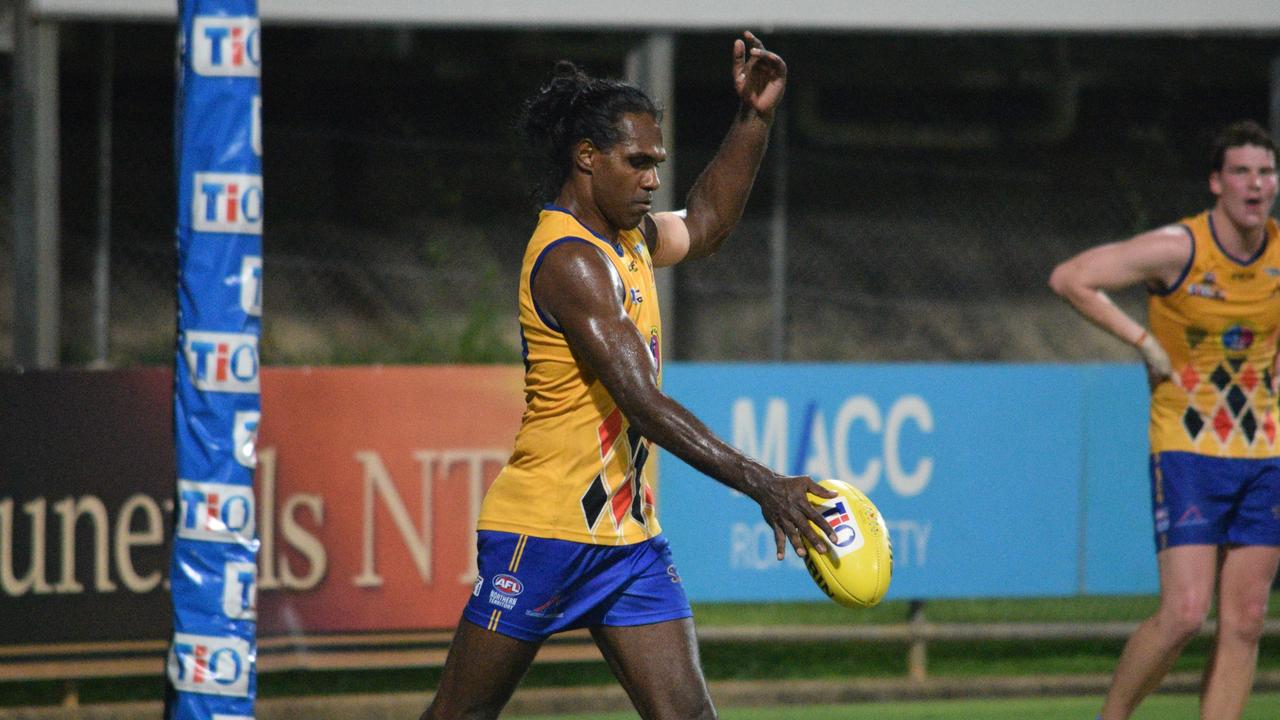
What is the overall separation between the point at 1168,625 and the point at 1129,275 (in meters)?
1.19

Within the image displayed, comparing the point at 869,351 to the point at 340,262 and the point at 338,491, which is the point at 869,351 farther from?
the point at 338,491

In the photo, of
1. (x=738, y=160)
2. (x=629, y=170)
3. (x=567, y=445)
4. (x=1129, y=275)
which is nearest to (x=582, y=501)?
(x=567, y=445)

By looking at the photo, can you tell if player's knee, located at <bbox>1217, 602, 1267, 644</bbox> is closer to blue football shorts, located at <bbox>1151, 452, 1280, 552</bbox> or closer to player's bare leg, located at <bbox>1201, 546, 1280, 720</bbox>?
player's bare leg, located at <bbox>1201, 546, 1280, 720</bbox>

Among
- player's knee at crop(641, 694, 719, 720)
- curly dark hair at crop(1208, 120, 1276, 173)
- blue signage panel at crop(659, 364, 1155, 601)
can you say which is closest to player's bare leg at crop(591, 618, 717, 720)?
player's knee at crop(641, 694, 719, 720)

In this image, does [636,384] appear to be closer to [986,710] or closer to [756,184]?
[986,710]

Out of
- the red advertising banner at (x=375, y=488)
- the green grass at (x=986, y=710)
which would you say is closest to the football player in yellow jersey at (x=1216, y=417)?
the green grass at (x=986, y=710)

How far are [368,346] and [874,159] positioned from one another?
4.59 metres

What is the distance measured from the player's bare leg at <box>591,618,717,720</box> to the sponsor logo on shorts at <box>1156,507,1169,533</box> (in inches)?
89.2

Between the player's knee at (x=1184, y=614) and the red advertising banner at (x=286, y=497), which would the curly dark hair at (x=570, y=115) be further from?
the red advertising banner at (x=286, y=497)

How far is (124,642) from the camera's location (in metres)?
6.68

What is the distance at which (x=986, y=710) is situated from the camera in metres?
7.34

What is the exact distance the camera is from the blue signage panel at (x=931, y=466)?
7.27 metres

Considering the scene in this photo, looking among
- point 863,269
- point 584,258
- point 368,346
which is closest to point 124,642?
point 584,258

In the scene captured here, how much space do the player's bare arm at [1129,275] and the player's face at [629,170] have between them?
7.20 feet
